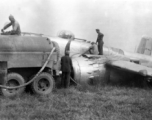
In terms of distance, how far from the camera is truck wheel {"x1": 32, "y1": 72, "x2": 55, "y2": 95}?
9.91 meters

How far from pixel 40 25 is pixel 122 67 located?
1535 centimetres

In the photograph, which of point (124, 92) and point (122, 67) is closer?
point (124, 92)

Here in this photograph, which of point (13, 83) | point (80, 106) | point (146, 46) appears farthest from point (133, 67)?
point (146, 46)

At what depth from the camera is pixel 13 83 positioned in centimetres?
961

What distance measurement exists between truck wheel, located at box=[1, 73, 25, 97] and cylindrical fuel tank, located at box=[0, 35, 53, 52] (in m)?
0.86

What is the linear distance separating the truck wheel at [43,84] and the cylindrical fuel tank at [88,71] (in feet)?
6.09

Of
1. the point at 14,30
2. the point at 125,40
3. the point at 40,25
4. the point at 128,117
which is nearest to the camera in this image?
the point at 128,117

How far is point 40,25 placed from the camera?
86.3 ft

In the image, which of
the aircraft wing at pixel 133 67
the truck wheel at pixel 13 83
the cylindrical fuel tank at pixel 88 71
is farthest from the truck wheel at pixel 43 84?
the aircraft wing at pixel 133 67

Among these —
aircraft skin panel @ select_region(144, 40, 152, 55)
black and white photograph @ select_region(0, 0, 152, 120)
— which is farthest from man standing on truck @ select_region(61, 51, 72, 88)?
aircraft skin panel @ select_region(144, 40, 152, 55)

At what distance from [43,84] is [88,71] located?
8.39ft

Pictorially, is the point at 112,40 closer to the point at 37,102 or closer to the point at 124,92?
the point at 124,92

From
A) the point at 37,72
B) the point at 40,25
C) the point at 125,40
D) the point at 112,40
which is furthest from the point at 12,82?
the point at 112,40

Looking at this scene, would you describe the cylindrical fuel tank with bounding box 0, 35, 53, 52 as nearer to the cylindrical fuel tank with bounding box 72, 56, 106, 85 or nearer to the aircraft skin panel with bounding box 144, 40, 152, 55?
the cylindrical fuel tank with bounding box 72, 56, 106, 85
